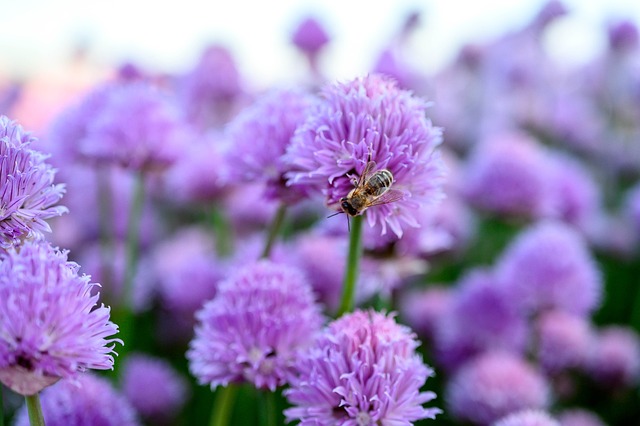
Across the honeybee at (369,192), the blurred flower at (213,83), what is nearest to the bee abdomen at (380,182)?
the honeybee at (369,192)

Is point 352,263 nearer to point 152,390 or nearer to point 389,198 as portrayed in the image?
point 389,198

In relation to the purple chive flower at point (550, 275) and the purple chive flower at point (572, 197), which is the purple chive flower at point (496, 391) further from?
the purple chive flower at point (572, 197)

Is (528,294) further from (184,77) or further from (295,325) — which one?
(184,77)

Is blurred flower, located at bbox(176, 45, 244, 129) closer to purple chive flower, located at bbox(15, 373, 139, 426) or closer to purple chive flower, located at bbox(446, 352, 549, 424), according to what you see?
purple chive flower, located at bbox(446, 352, 549, 424)

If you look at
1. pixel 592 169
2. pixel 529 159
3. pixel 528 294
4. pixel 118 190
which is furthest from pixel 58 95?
pixel 592 169

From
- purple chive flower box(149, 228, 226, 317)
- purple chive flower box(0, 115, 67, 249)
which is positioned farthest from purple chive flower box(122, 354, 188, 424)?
purple chive flower box(0, 115, 67, 249)
